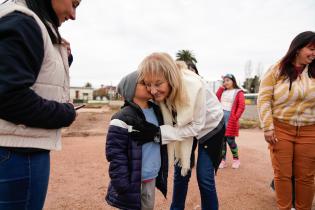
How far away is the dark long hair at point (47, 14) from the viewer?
1322mm

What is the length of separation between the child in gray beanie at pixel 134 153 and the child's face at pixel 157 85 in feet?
0.17

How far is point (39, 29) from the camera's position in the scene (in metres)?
1.21

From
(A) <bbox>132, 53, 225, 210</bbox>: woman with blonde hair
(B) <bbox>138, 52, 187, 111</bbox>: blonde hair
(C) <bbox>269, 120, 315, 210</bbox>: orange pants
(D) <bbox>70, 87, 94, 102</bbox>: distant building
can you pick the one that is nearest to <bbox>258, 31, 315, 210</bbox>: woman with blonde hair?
(C) <bbox>269, 120, 315, 210</bbox>: orange pants

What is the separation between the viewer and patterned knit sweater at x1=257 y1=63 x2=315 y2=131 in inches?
99.7

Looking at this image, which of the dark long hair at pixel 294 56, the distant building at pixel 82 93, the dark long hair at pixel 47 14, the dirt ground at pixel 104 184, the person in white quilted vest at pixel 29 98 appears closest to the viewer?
the person in white quilted vest at pixel 29 98

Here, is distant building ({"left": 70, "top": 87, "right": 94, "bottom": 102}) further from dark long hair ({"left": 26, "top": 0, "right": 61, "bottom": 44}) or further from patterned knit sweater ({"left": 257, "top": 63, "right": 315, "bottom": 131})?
dark long hair ({"left": 26, "top": 0, "right": 61, "bottom": 44})

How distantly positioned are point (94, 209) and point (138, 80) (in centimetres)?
186

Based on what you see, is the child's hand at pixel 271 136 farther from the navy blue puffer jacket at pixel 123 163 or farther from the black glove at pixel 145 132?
the navy blue puffer jacket at pixel 123 163

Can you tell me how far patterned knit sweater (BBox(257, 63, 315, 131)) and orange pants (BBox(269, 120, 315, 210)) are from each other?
0.32ft

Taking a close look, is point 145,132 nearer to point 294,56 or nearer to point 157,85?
point 157,85

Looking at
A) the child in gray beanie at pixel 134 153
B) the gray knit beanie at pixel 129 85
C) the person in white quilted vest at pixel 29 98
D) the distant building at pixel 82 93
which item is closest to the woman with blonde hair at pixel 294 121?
the child in gray beanie at pixel 134 153

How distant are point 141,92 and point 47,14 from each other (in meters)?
0.90

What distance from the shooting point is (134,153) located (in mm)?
1918

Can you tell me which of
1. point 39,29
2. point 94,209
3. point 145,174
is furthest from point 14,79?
point 94,209
